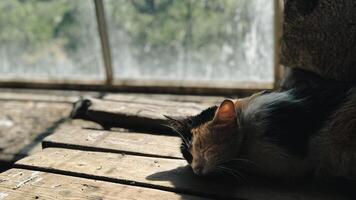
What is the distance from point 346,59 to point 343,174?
2.45 feet

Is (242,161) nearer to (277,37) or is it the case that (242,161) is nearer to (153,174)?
(153,174)

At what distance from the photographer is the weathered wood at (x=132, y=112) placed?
2.67 m

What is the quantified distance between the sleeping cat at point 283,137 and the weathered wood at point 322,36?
44 cm

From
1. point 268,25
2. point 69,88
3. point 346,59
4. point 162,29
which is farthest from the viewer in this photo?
point 69,88

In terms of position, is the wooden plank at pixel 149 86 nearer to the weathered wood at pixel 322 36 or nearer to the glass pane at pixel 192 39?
the glass pane at pixel 192 39

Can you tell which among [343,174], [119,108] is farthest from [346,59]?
[119,108]

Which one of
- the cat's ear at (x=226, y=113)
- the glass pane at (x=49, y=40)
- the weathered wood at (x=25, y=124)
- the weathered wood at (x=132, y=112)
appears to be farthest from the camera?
the glass pane at (x=49, y=40)

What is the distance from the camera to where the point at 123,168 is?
2.15 metres

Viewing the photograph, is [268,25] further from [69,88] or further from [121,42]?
[69,88]

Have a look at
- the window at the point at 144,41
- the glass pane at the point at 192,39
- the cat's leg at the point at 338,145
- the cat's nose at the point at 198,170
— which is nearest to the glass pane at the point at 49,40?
the window at the point at 144,41

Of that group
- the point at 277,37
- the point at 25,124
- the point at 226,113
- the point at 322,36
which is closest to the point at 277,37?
the point at 277,37

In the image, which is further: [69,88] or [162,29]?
[69,88]

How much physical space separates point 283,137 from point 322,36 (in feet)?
2.66

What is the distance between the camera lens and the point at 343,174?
1.76m
